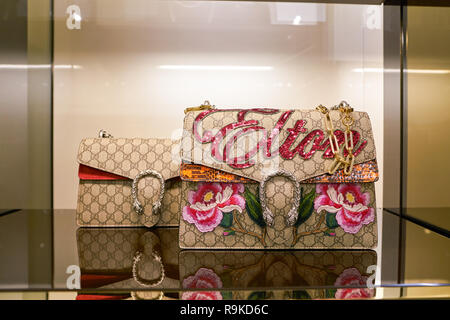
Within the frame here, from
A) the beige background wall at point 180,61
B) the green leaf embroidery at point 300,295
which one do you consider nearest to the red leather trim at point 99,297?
the green leaf embroidery at point 300,295

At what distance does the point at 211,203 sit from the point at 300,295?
22cm

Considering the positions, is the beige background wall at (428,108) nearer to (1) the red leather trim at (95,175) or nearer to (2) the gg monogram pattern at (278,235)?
(2) the gg monogram pattern at (278,235)

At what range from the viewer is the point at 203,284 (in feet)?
1.39

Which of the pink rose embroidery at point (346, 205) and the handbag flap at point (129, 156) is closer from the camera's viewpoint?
the pink rose embroidery at point (346, 205)

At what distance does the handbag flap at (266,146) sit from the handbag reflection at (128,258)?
0.12 metres

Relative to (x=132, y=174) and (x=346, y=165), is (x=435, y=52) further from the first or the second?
(x=132, y=174)

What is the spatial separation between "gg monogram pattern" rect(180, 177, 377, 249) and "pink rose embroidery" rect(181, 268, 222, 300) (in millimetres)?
99

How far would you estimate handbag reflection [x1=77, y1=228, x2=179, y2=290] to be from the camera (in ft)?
1.42

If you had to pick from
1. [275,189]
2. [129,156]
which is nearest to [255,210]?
[275,189]

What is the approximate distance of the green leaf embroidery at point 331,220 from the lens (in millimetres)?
570

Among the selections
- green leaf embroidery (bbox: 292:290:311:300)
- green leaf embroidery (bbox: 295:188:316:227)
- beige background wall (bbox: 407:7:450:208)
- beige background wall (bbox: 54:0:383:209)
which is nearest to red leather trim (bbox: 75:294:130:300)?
green leaf embroidery (bbox: 292:290:311:300)

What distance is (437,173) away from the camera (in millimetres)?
765

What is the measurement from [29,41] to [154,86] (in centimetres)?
28
